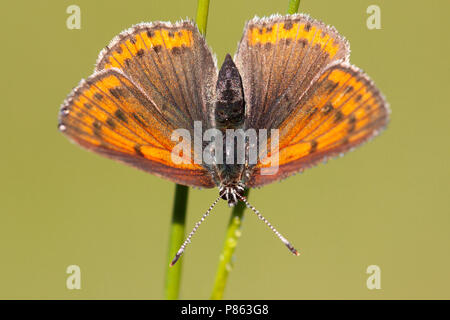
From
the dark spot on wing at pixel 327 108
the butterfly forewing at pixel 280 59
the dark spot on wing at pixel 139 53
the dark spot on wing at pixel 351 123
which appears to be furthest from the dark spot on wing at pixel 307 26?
the dark spot on wing at pixel 139 53

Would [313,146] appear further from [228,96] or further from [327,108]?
[228,96]

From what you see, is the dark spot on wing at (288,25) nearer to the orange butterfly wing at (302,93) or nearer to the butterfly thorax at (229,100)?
the orange butterfly wing at (302,93)

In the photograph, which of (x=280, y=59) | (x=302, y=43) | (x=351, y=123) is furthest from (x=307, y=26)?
(x=351, y=123)

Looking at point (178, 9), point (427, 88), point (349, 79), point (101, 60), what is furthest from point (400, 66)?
point (101, 60)

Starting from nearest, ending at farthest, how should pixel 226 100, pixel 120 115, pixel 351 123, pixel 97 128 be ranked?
1. pixel 351 123
2. pixel 97 128
3. pixel 120 115
4. pixel 226 100

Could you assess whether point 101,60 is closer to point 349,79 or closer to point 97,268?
point 349,79

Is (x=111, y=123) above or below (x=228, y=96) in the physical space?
below
